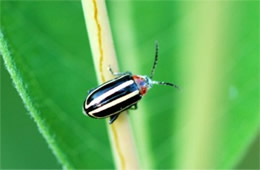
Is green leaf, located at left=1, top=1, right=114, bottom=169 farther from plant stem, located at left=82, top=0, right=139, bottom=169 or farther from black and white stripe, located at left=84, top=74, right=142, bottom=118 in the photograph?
plant stem, located at left=82, top=0, right=139, bottom=169

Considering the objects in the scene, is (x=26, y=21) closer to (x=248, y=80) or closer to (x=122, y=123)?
(x=122, y=123)

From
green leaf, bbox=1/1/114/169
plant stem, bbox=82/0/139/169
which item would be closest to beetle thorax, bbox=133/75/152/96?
green leaf, bbox=1/1/114/169

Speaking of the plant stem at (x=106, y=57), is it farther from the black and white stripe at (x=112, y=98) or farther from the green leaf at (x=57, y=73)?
the black and white stripe at (x=112, y=98)

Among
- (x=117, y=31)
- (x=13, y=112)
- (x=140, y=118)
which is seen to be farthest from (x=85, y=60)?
(x=13, y=112)

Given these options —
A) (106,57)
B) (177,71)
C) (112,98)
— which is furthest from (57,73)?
(177,71)

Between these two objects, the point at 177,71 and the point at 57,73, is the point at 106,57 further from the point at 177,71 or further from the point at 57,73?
the point at 177,71

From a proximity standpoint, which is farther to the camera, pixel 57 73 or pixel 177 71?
pixel 177 71
